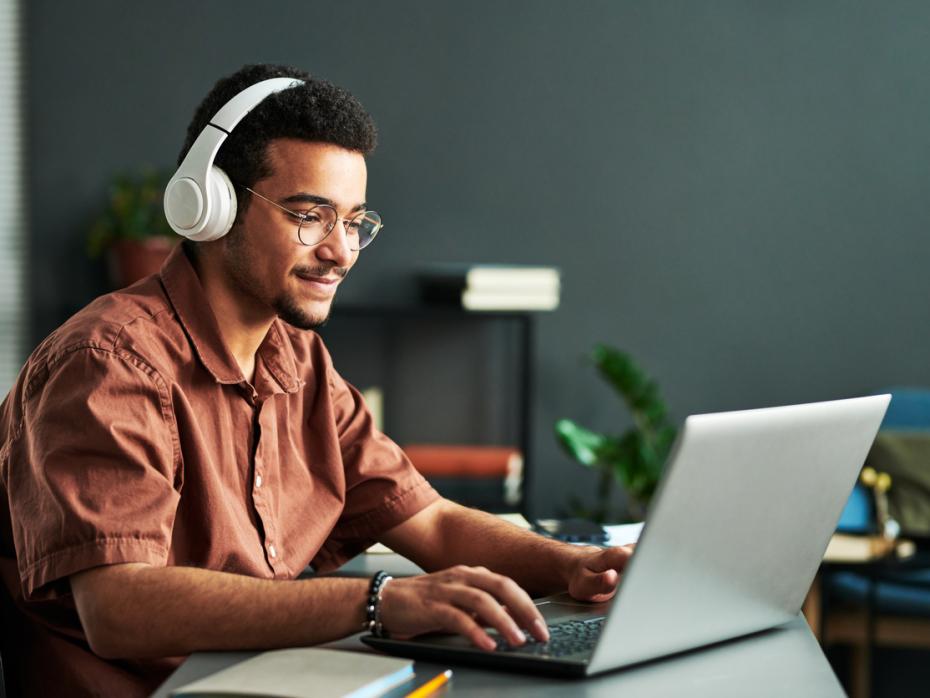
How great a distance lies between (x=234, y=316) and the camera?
152 centimetres

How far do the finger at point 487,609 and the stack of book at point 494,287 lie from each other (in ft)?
8.18

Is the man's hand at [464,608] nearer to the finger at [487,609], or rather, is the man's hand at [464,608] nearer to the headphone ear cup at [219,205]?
the finger at [487,609]

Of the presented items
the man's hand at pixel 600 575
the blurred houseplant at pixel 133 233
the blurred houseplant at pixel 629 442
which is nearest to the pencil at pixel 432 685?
the man's hand at pixel 600 575

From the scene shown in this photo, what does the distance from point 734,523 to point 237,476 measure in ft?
2.16

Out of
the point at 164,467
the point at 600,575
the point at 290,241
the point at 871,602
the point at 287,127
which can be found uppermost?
the point at 287,127

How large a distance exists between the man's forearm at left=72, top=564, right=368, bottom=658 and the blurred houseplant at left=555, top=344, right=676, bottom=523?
7.97 ft

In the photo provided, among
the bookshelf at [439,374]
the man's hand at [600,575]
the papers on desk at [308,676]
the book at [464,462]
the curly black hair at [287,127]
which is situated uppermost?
the curly black hair at [287,127]

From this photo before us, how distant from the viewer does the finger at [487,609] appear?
39.9 inches

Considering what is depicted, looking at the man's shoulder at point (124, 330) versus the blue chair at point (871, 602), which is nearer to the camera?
the man's shoulder at point (124, 330)

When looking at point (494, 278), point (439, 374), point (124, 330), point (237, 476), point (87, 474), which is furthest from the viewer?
point (439, 374)

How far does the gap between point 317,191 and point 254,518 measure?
42 cm

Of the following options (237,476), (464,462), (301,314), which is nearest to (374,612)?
(237,476)

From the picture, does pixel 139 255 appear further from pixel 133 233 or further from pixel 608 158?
pixel 608 158

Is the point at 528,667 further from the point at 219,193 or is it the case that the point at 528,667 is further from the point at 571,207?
the point at 571,207
